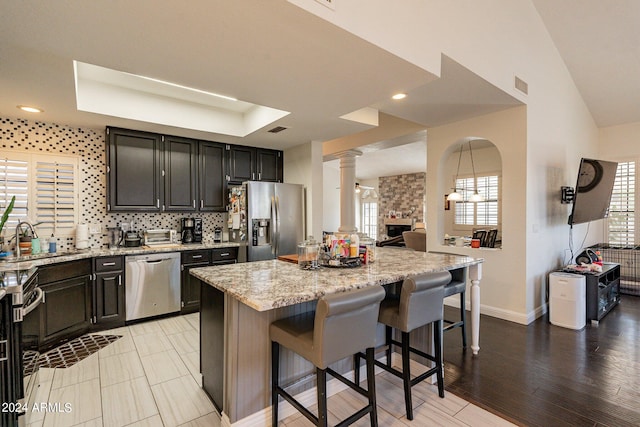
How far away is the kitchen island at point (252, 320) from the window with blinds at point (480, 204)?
5.83 meters

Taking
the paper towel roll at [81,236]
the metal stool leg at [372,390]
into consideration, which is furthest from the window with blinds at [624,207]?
the paper towel roll at [81,236]

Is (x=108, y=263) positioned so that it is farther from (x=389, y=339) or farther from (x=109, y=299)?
(x=389, y=339)

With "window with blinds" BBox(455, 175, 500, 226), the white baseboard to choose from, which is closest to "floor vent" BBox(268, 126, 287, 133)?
the white baseboard

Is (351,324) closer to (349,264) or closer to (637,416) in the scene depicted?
(349,264)

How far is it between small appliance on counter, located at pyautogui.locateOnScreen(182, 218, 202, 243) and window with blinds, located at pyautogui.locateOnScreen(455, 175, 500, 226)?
6143 millimetres

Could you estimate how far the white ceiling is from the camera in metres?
1.69

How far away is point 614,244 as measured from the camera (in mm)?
5766

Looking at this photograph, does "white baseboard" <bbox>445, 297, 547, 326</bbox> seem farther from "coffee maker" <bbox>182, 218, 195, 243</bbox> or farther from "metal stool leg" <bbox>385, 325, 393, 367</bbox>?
"coffee maker" <bbox>182, 218, 195, 243</bbox>

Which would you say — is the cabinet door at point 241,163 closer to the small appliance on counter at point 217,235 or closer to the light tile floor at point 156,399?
the small appliance on counter at point 217,235

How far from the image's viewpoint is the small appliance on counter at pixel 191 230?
4508mm

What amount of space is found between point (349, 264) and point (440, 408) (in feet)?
3.78

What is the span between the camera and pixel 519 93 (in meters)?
3.59

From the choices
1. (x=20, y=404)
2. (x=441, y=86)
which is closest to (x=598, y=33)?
(x=441, y=86)

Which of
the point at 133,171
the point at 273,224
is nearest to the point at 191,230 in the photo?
the point at 133,171
